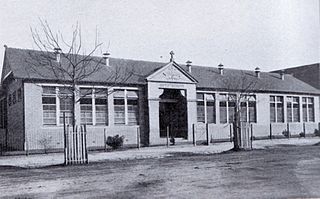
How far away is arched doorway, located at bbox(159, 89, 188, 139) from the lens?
2928 cm

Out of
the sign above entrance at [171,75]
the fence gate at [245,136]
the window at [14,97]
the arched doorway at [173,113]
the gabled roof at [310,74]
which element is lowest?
the fence gate at [245,136]

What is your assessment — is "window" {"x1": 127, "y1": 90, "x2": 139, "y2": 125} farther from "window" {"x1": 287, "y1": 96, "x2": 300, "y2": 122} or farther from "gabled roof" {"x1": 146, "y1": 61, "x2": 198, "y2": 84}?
"window" {"x1": 287, "y1": 96, "x2": 300, "y2": 122}

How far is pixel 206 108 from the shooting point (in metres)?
30.7

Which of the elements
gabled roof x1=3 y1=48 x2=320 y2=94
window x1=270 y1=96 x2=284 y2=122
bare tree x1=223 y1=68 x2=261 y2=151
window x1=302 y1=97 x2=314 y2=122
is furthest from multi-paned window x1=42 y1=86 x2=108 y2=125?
window x1=302 y1=97 x2=314 y2=122

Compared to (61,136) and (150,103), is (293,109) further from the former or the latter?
(61,136)

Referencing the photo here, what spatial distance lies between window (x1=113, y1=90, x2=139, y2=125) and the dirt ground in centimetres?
1211

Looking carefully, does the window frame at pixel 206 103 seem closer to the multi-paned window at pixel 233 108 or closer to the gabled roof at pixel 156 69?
the gabled roof at pixel 156 69

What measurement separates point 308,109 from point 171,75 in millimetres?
16296

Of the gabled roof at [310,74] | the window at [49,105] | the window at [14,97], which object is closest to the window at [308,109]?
the gabled roof at [310,74]

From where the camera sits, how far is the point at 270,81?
36.8 meters

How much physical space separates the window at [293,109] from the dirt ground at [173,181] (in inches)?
883

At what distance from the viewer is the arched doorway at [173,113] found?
29.3 meters

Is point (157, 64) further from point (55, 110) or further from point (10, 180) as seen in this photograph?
point (10, 180)

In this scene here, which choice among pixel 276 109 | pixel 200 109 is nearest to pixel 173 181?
pixel 200 109
